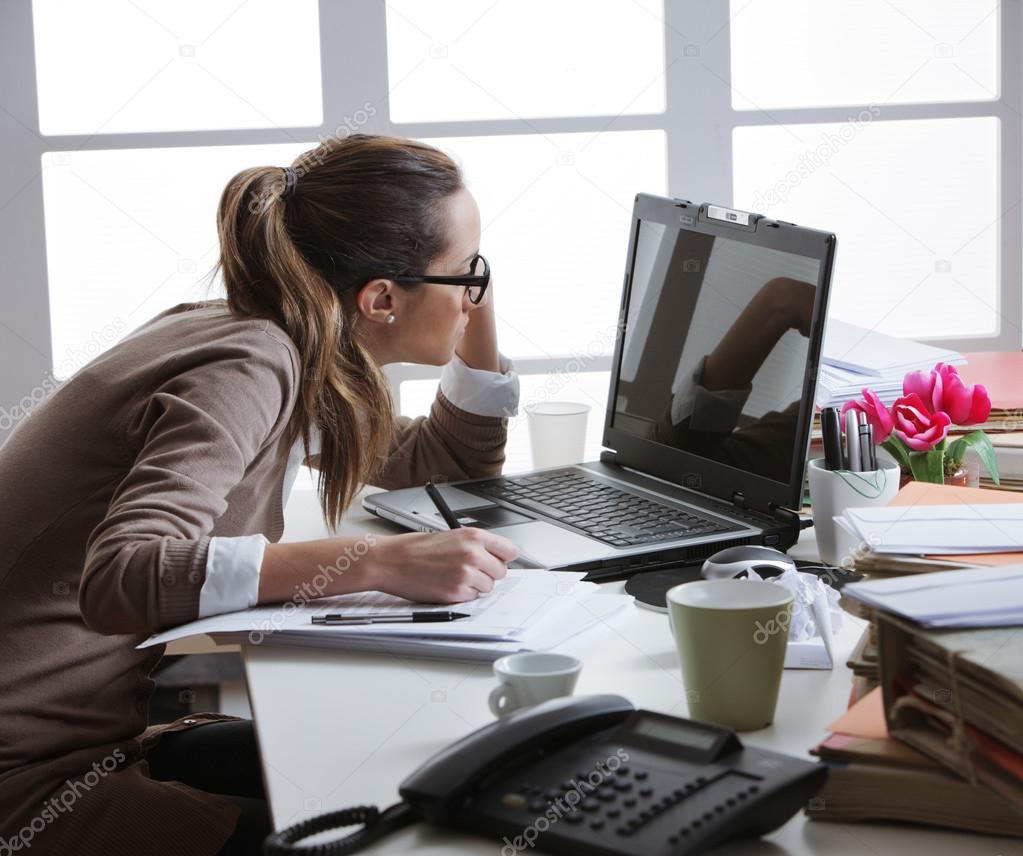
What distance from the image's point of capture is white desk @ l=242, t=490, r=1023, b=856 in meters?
0.67

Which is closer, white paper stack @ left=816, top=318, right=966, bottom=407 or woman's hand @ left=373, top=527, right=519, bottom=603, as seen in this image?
woman's hand @ left=373, top=527, right=519, bottom=603

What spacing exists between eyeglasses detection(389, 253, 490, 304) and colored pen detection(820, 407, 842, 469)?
46 centimetres

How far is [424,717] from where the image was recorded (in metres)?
0.86

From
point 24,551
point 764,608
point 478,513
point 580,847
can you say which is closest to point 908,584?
point 764,608

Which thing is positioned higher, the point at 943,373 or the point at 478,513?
the point at 943,373

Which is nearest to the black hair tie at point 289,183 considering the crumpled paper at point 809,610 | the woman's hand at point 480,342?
the woman's hand at point 480,342

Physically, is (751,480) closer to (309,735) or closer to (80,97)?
(309,735)

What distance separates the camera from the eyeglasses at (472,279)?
1.43 m

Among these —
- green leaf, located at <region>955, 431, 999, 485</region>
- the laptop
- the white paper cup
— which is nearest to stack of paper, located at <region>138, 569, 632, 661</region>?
the laptop

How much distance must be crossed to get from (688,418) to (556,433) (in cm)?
26

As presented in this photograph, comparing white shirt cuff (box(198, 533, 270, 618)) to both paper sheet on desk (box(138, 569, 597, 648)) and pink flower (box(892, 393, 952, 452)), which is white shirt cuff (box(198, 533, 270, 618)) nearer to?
paper sheet on desk (box(138, 569, 597, 648))

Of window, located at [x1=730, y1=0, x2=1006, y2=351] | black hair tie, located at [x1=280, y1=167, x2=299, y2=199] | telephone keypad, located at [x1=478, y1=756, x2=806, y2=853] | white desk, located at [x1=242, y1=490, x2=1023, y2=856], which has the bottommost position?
white desk, located at [x1=242, y1=490, x2=1023, y2=856]

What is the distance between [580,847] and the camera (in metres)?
0.62

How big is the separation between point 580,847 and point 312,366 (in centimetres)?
74
